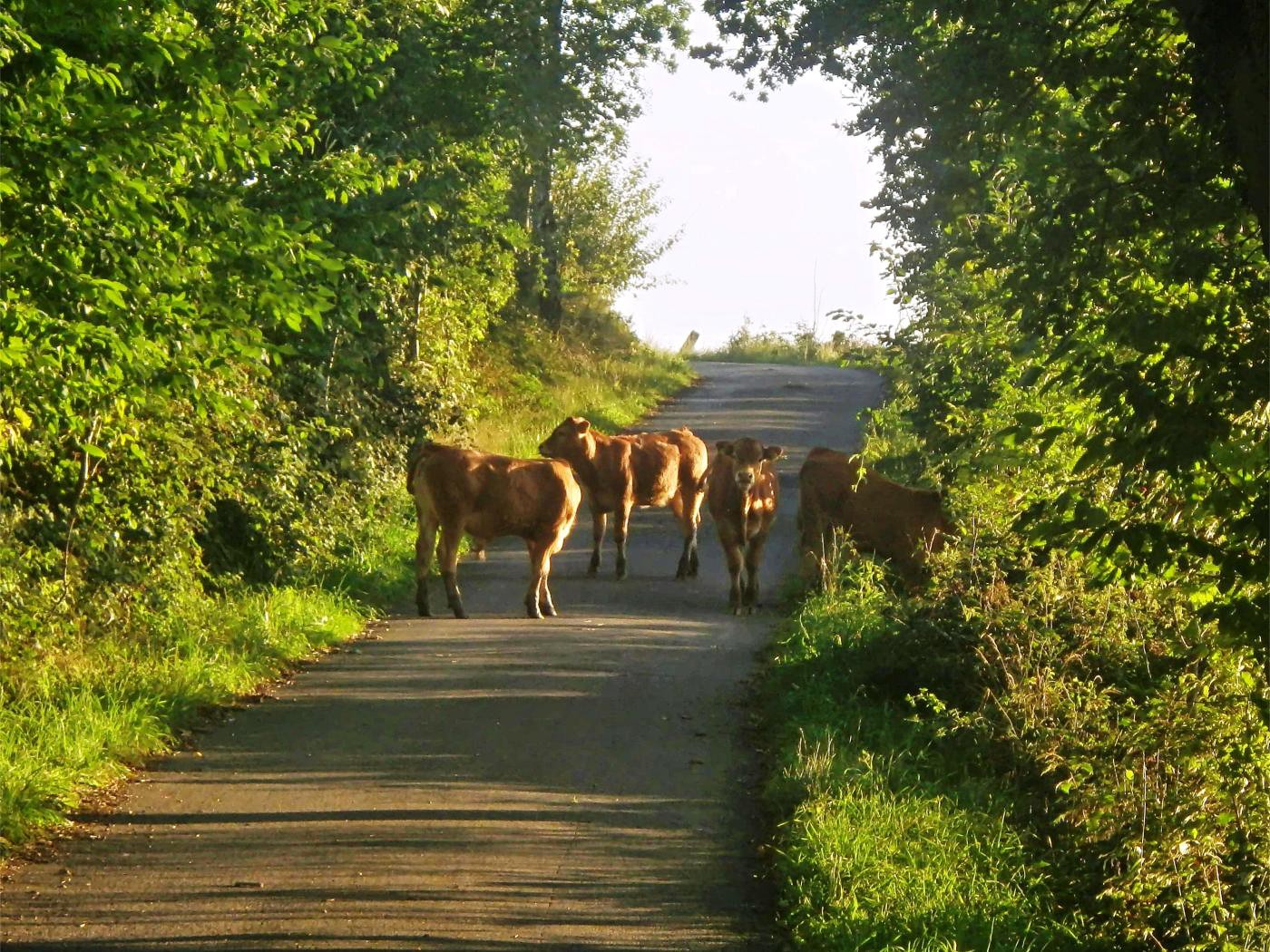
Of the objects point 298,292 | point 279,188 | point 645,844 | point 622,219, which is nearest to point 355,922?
point 645,844

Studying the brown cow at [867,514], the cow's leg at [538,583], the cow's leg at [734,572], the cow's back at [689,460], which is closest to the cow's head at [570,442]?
the cow's back at [689,460]

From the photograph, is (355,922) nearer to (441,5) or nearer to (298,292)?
(298,292)

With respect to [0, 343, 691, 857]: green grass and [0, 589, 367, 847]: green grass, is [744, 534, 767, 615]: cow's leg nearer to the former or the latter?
[0, 343, 691, 857]: green grass

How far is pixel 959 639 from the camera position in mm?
11805

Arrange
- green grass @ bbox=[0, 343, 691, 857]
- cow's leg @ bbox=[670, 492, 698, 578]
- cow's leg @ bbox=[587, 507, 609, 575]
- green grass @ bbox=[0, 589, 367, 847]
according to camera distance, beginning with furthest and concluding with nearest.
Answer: cow's leg @ bbox=[587, 507, 609, 575]
cow's leg @ bbox=[670, 492, 698, 578]
green grass @ bbox=[0, 343, 691, 857]
green grass @ bbox=[0, 589, 367, 847]

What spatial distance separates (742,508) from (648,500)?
2520 millimetres

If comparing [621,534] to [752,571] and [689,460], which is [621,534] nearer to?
[689,460]

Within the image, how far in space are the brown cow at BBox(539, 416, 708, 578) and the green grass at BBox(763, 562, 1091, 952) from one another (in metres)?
6.00

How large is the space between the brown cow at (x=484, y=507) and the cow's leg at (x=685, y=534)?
2.55 meters

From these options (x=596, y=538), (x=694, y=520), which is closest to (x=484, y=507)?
(x=596, y=538)

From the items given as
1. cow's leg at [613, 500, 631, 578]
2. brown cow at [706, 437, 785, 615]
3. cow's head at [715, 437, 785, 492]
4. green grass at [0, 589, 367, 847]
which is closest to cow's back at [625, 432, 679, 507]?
cow's leg at [613, 500, 631, 578]

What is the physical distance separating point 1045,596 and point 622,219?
29.8 meters

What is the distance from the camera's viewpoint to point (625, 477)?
1872 cm

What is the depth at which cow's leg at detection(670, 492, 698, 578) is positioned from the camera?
18.1 meters
